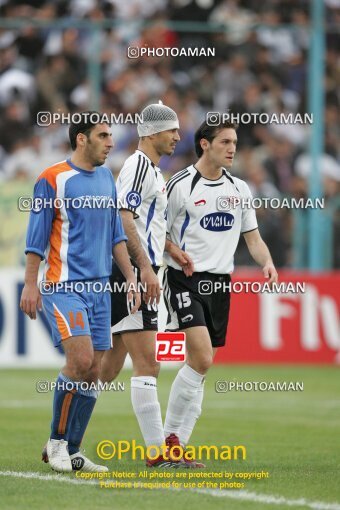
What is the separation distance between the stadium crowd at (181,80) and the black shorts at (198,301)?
7911 mm

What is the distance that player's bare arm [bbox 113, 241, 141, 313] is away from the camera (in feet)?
27.7

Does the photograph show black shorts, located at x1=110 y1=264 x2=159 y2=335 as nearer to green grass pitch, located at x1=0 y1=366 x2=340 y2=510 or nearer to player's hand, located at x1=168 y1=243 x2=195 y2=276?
player's hand, located at x1=168 y1=243 x2=195 y2=276

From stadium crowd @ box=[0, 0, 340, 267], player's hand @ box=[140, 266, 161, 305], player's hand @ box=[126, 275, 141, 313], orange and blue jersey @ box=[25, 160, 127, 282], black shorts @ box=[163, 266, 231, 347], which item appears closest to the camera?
orange and blue jersey @ box=[25, 160, 127, 282]

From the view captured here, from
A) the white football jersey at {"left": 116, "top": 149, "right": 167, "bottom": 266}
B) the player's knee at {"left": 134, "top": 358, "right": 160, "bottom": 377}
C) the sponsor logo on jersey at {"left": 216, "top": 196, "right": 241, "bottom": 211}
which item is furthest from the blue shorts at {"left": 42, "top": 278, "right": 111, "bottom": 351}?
the sponsor logo on jersey at {"left": 216, "top": 196, "right": 241, "bottom": 211}

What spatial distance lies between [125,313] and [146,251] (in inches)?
18.2

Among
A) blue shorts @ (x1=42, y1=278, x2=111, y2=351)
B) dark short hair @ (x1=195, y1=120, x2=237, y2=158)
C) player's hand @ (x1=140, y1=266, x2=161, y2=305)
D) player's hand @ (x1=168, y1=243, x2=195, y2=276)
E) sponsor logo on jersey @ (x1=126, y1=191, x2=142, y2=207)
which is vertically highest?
dark short hair @ (x1=195, y1=120, x2=237, y2=158)

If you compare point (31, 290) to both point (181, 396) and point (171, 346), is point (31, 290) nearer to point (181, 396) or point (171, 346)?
point (171, 346)

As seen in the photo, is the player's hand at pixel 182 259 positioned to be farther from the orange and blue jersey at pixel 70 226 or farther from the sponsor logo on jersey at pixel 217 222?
the orange and blue jersey at pixel 70 226

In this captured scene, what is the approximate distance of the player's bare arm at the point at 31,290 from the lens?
823 centimetres

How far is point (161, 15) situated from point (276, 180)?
3.11m

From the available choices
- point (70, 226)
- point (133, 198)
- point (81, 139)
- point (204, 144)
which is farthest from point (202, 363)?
point (81, 139)

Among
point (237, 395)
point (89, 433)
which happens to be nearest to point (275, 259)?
point (237, 395)

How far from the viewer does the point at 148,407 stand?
28.7 feet

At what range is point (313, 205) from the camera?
16.7 meters
